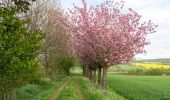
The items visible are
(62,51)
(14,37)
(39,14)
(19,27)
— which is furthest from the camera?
(62,51)

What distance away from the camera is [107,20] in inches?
1596

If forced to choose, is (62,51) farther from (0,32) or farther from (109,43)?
(0,32)

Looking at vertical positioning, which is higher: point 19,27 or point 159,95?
point 19,27

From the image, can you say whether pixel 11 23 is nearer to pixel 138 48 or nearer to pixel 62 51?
pixel 138 48

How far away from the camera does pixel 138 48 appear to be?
40.0 m

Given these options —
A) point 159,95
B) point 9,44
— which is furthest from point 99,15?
point 9,44

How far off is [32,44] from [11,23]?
487cm

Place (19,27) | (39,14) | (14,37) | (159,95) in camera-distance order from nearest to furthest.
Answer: (14,37)
(19,27)
(39,14)
(159,95)

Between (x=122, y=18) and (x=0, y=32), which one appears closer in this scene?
(x=0, y=32)

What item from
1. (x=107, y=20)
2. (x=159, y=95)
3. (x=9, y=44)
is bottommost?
(x=159, y=95)

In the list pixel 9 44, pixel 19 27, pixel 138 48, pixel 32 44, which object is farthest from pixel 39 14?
pixel 9 44

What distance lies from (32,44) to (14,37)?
5.53 m

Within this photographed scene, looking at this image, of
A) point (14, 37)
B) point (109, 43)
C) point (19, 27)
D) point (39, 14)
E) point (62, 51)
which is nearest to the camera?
point (14, 37)

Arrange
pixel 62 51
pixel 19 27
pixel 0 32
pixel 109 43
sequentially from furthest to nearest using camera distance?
1. pixel 62 51
2. pixel 109 43
3. pixel 19 27
4. pixel 0 32
